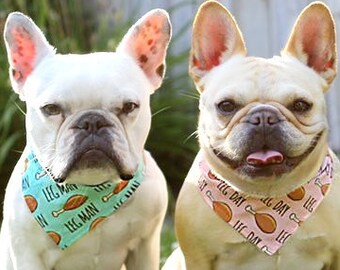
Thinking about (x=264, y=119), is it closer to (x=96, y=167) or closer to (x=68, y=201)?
(x=96, y=167)

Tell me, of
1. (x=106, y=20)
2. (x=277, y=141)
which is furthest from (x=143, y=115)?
(x=106, y=20)

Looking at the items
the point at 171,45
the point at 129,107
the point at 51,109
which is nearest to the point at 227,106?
A: the point at 129,107

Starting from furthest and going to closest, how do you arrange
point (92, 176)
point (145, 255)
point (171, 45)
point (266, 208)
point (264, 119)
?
1. point (171, 45)
2. point (145, 255)
3. point (266, 208)
4. point (92, 176)
5. point (264, 119)

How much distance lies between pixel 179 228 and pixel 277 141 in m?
0.55

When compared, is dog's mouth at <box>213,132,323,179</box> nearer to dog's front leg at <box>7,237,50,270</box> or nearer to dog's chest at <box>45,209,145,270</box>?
dog's chest at <box>45,209,145,270</box>

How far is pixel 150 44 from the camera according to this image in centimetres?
432

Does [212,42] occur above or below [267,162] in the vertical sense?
above

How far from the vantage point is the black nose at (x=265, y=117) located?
3.94 m

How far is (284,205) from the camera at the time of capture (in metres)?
4.18

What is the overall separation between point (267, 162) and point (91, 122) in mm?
652

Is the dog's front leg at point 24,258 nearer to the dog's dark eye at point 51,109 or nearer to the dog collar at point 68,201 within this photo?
the dog collar at point 68,201

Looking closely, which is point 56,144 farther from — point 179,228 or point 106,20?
point 106,20

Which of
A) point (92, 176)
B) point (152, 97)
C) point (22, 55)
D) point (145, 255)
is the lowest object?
point (152, 97)

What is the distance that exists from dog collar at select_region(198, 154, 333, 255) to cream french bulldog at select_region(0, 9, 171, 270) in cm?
22
